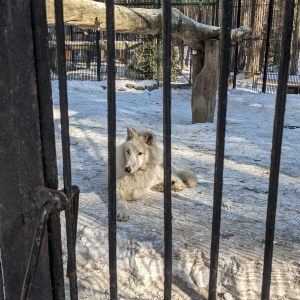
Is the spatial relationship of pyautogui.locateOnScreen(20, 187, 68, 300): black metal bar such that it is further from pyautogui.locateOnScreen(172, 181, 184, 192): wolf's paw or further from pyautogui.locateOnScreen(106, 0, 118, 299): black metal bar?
pyautogui.locateOnScreen(172, 181, 184, 192): wolf's paw

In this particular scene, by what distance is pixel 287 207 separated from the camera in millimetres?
3371

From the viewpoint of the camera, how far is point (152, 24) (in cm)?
634

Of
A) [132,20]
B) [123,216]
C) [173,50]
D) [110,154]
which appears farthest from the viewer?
[173,50]

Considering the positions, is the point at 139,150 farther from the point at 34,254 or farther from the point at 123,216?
the point at 34,254

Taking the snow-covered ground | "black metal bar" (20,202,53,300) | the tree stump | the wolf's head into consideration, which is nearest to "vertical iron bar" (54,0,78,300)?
"black metal bar" (20,202,53,300)

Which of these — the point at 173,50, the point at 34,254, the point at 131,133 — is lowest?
the point at 131,133

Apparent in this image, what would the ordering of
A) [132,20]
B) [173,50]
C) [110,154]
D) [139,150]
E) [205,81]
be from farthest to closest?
1. [173,50]
2. [205,81]
3. [132,20]
4. [139,150]
5. [110,154]

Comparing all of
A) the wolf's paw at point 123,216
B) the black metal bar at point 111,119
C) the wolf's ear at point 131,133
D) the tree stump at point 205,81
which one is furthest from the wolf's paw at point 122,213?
the tree stump at point 205,81

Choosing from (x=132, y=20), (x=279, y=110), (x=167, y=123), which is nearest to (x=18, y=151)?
(x=167, y=123)

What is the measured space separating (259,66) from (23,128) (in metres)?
15.3

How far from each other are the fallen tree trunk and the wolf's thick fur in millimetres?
2088

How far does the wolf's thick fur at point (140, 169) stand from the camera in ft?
12.2

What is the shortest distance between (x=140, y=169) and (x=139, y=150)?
0.20m

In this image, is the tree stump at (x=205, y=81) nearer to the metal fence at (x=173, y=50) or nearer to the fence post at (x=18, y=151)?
the metal fence at (x=173, y=50)
